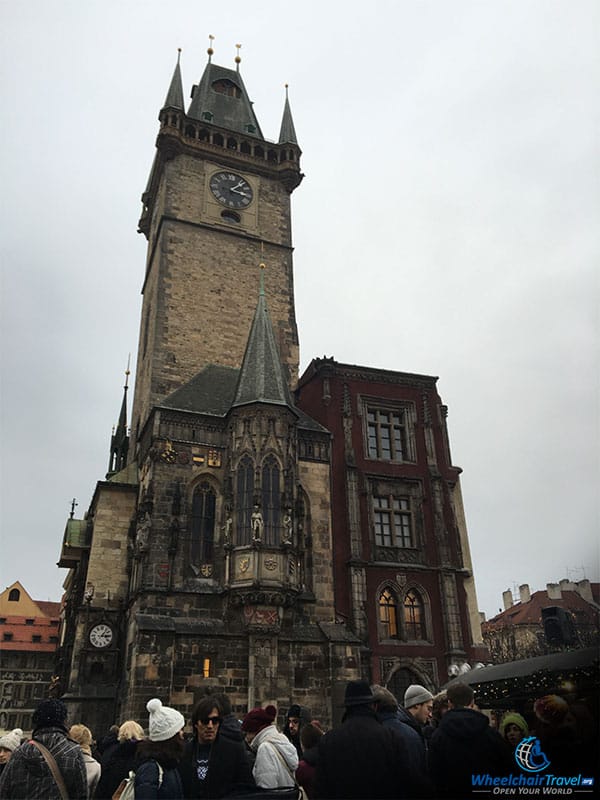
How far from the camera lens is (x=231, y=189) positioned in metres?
32.8

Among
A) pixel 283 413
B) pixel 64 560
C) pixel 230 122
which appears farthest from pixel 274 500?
pixel 230 122

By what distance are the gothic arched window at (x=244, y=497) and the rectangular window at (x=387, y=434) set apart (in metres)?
6.29

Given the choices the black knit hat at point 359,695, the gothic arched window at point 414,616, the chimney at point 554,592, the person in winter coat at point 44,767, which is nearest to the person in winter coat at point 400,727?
the black knit hat at point 359,695

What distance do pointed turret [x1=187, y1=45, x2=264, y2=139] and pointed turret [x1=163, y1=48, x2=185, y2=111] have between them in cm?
149

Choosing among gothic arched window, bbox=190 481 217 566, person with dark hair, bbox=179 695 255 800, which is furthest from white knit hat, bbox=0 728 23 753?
gothic arched window, bbox=190 481 217 566

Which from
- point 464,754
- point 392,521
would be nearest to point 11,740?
point 464,754

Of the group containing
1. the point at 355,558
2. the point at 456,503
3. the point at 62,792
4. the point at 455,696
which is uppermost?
the point at 456,503

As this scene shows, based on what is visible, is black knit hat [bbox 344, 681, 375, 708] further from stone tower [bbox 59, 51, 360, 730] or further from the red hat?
stone tower [bbox 59, 51, 360, 730]

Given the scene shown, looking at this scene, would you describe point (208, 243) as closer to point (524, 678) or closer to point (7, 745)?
point (524, 678)

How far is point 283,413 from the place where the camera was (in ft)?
75.3

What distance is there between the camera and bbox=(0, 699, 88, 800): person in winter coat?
14.9 ft

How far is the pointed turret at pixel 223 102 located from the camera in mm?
36197

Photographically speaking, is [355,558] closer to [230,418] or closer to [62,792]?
[230,418]

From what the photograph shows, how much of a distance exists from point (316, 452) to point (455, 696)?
1953 centimetres
